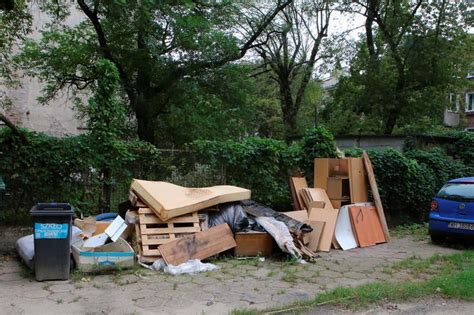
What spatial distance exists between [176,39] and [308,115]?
17.2m

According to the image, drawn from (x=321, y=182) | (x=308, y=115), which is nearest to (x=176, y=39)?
(x=321, y=182)

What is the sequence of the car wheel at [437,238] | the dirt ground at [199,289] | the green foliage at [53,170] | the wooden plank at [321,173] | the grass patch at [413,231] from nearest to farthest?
1. the dirt ground at [199,289]
2. the green foliage at [53,170]
3. the car wheel at [437,238]
4. the wooden plank at [321,173]
5. the grass patch at [413,231]

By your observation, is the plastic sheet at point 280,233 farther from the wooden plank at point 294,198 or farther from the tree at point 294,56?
the tree at point 294,56

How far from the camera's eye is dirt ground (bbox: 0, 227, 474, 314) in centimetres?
554

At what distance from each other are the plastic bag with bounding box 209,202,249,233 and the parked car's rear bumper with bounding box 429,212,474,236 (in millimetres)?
4625

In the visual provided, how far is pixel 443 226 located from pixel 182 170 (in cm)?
603

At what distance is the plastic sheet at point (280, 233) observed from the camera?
825 cm

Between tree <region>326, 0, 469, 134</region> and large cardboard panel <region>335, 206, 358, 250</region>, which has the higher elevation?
tree <region>326, 0, 469, 134</region>

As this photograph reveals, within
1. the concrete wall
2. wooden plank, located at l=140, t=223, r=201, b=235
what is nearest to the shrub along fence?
wooden plank, located at l=140, t=223, r=201, b=235

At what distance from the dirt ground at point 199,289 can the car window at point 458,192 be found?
280 cm

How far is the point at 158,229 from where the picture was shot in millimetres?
7824

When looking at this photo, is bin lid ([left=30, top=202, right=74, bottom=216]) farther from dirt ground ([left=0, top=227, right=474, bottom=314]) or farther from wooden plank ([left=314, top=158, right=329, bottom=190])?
wooden plank ([left=314, top=158, right=329, bottom=190])


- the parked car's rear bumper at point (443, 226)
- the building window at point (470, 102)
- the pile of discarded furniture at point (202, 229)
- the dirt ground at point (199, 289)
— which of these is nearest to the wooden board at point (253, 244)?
the pile of discarded furniture at point (202, 229)

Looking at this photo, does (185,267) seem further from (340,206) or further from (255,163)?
(340,206)
